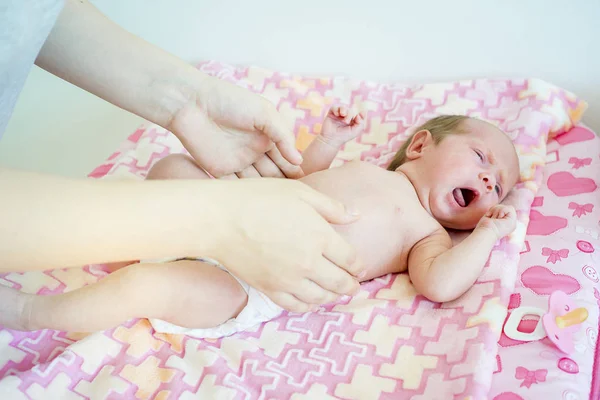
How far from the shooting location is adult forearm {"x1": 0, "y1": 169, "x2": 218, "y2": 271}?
23.7 inches

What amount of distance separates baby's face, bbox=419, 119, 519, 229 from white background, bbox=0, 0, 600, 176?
14.0 inches

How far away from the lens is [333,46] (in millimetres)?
1688

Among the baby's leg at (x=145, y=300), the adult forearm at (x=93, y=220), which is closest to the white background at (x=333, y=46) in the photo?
the baby's leg at (x=145, y=300)

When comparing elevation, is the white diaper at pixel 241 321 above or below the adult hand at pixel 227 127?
below

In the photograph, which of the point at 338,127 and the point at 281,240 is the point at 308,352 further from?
the point at 338,127

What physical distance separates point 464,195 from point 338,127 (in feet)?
1.03

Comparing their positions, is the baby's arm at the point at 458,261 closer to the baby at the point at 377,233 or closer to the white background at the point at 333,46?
the baby at the point at 377,233

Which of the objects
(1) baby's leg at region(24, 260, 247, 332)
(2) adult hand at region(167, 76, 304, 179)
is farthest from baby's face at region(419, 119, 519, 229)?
(1) baby's leg at region(24, 260, 247, 332)

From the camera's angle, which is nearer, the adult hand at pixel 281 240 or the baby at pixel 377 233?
the adult hand at pixel 281 240

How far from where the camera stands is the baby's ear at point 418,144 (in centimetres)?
134

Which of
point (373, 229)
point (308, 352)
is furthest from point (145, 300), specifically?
point (373, 229)

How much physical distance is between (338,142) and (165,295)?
0.55 meters

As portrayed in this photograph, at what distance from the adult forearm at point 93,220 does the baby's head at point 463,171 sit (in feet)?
2.25

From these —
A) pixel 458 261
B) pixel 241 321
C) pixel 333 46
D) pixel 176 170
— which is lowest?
pixel 241 321
